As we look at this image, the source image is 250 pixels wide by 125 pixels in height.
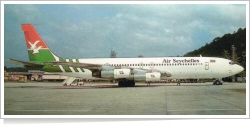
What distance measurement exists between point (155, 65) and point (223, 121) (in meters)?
14.4

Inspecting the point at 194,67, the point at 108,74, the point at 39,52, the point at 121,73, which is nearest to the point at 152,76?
the point at 121,73

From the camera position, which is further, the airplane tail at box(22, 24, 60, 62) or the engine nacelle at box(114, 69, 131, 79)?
the engine nacelle at box(114, 69, 131, 79)

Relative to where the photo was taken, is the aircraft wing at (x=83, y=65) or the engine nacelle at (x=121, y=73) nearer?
the engine nacelle at (x=121, y=73)

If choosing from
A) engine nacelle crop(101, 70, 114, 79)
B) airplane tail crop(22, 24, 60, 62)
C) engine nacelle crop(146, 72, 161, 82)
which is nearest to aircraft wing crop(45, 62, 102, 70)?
airplane tail crop(22, 24, 60, 62)

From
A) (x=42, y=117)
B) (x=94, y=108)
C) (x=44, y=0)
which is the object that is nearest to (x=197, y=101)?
(x=94, y=108)

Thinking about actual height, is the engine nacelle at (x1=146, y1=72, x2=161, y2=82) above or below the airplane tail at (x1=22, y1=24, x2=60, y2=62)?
below

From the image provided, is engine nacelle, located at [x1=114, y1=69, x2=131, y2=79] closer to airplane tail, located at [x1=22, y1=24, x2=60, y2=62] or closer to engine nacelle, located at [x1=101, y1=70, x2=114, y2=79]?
engine nacelle, located at [x1=101, y1=70, x2=114, y2=79]

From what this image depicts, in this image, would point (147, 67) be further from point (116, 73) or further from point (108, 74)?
point (108, 74)

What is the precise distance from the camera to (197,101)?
1205 centimetres

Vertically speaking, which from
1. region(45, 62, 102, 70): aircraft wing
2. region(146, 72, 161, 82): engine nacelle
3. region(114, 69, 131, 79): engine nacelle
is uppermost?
region(45, 62, 102, 70): aircraft wing

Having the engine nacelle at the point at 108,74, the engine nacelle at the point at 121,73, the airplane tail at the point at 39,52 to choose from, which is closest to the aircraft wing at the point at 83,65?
the airplane tail at the point at 39,52

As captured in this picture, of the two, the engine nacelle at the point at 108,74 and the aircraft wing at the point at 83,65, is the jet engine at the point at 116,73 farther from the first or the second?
the aircraft wing at the point at 83,65

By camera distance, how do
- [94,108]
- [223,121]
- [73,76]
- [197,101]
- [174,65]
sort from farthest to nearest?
1. [73,76]
2. [174,65]
3. [197,101]
4. [94,108]
5. [223,121]

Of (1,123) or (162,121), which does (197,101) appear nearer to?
(162,121)
